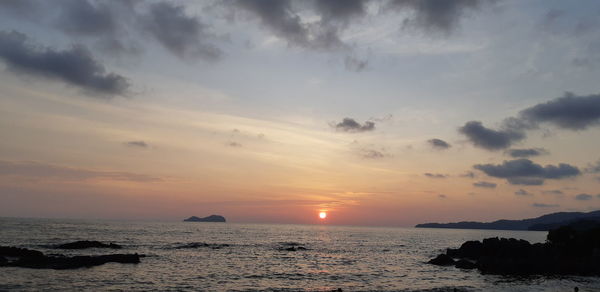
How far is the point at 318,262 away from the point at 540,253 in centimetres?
4177

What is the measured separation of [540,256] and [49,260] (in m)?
80.3

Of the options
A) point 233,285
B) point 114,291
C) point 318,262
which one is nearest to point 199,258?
point 318,262

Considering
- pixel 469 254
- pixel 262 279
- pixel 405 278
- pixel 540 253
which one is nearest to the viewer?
pixel 262 279

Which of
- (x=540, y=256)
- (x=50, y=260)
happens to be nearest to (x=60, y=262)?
(x=50, y=260)

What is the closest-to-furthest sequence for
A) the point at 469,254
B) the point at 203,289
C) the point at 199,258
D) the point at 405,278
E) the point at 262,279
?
the point at 203,289, the point at 262,279, the point at 405,278, the point at 199,258, the point at 469,254

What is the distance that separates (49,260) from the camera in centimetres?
5794

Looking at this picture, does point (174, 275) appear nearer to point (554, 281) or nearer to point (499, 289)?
point (499, 289)

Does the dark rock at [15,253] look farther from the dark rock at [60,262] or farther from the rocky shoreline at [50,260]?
the dark rock at [60,262]

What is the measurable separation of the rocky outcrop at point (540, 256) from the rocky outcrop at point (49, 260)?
58546 millimetres

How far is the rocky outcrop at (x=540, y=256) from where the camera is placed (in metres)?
66.3

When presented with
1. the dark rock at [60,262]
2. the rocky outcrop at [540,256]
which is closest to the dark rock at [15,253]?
the dark rock at [60,262]

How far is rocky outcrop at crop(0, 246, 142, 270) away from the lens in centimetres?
5519

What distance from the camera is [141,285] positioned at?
48.0 meters

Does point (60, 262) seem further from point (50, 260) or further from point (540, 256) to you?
point (540, 256)
